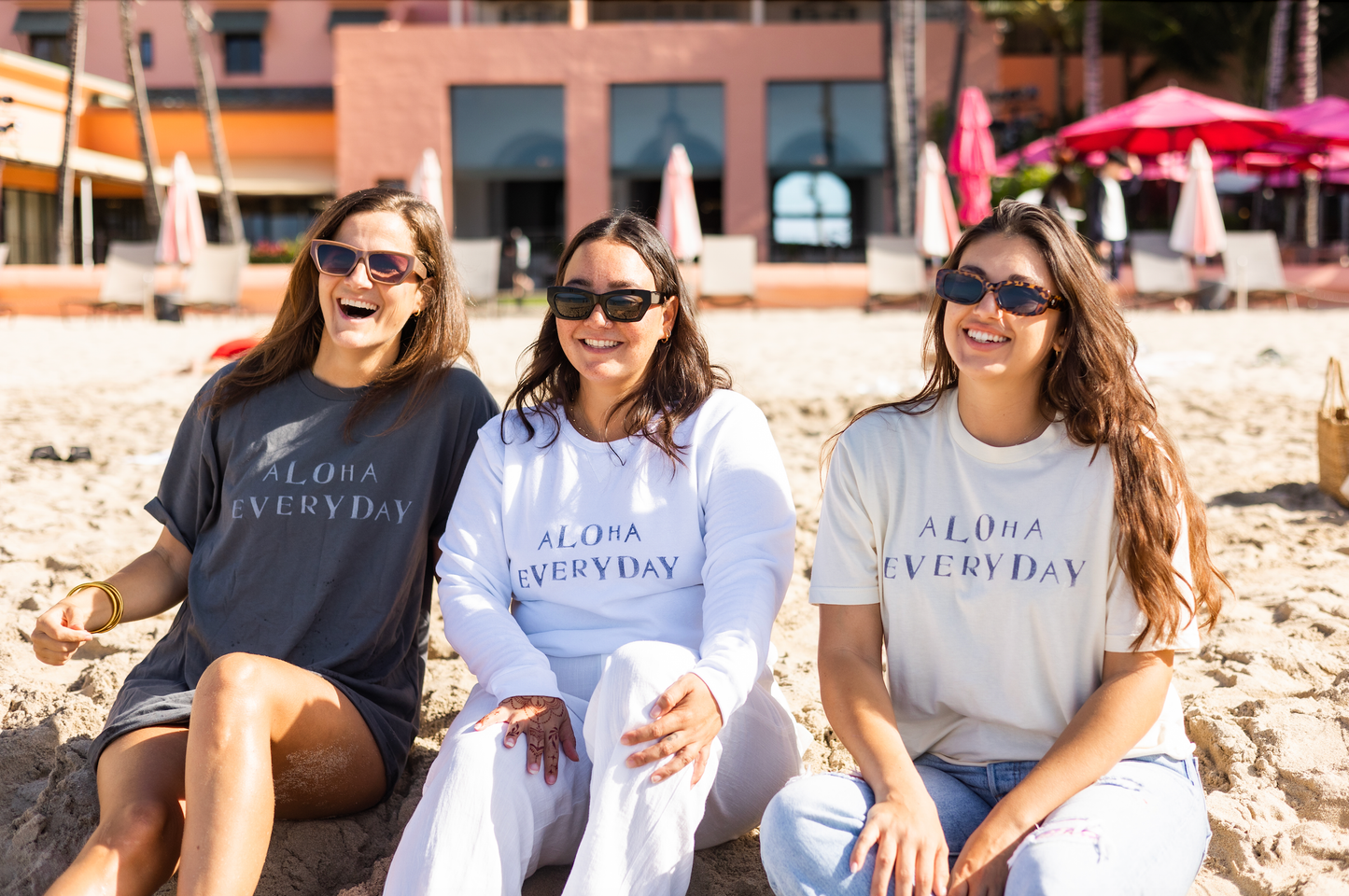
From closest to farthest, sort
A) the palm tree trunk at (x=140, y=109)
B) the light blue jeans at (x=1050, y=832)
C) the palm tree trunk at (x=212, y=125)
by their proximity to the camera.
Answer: the light blue jeans at (x=1050, y=832) → the palm tree trunk at (x=140, y=109) → the palm tree trunk at (x=212, y=125)

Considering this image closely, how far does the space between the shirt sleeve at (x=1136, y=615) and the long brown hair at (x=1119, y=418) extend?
0.01 meters

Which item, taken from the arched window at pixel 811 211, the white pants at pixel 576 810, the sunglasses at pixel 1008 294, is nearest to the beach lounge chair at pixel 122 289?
the arched window at pixel 811 211

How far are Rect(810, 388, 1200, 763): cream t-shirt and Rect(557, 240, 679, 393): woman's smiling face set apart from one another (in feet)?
1.60

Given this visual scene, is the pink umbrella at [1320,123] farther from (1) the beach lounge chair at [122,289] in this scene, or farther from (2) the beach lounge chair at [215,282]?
(1) the beach lounge chair at [122,289]

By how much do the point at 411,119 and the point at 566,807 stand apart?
71.5 ft

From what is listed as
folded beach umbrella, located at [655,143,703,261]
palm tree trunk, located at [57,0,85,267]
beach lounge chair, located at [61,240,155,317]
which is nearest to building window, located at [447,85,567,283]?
palm tree trunk, located at [57,0,85,267]

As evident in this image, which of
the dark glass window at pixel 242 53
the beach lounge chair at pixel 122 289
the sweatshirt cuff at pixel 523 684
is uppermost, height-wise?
the dark glass window at pixel 242 53

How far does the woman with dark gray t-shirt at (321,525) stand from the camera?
2.16 metres

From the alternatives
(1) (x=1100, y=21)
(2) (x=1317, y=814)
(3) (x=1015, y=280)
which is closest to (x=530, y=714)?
(3) (x=1015, y=280)

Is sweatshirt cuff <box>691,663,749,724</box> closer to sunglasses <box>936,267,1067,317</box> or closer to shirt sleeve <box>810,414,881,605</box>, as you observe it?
shirt sleeve <box>810,414,881,605</box>

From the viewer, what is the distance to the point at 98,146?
25.3 metres

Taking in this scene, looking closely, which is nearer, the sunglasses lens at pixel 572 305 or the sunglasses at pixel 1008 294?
the sunglasses at pixel 1008 294

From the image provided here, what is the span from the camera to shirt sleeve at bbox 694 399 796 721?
6.47ft

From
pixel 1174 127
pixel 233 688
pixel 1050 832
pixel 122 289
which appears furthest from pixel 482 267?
pixel 1050 832
